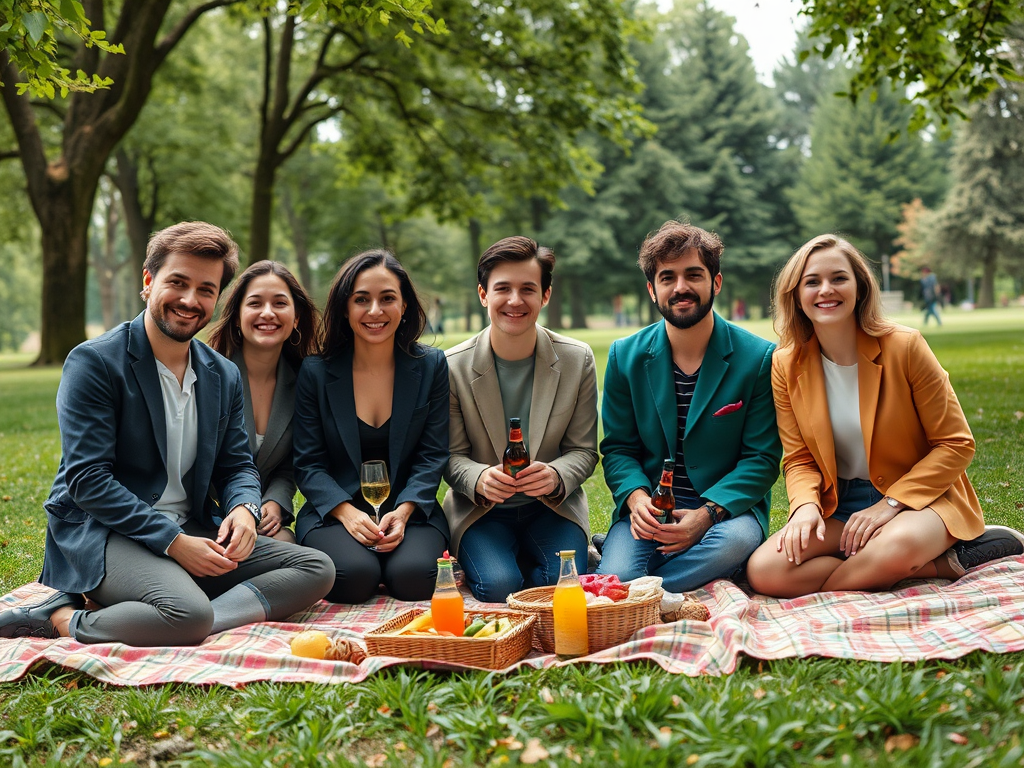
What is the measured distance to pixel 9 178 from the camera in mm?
28969

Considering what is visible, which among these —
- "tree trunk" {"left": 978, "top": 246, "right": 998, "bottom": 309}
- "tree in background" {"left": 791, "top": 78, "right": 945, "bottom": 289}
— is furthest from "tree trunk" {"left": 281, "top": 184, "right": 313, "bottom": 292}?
"tree trunk" {"left": 978, "top": 246, "right": 998, "bottom": 309}

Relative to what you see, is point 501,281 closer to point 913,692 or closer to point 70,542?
point 70,542

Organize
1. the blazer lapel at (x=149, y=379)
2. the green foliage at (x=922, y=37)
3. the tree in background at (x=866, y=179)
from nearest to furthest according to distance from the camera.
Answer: the blazer lapel at (x=149, y=379) < the green foliage at (x=922, y=37) < the tree in background at (x=866, y=179)

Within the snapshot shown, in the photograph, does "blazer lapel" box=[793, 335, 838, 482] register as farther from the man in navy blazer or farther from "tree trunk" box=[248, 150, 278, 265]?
"tree trunk" box=[248, 150, 278, 265]

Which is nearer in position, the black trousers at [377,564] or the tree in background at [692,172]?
the black trousers at [377,564]

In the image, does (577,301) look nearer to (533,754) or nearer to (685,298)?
(685,298)

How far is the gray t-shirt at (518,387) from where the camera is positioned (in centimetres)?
541

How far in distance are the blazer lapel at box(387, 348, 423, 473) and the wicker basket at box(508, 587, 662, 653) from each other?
1.42 metres

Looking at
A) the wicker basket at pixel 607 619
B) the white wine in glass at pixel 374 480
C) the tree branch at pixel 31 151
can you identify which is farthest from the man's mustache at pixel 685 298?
the tree branch at pixel 31 151

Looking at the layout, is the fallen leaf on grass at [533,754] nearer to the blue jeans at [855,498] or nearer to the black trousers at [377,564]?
the black trousers at [377,564]

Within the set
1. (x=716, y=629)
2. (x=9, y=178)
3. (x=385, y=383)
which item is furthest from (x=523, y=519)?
(x=9, y=178)

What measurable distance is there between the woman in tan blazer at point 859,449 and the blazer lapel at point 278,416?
2.91 metres

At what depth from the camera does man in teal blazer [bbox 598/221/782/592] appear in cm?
488

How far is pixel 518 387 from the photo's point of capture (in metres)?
5.41
